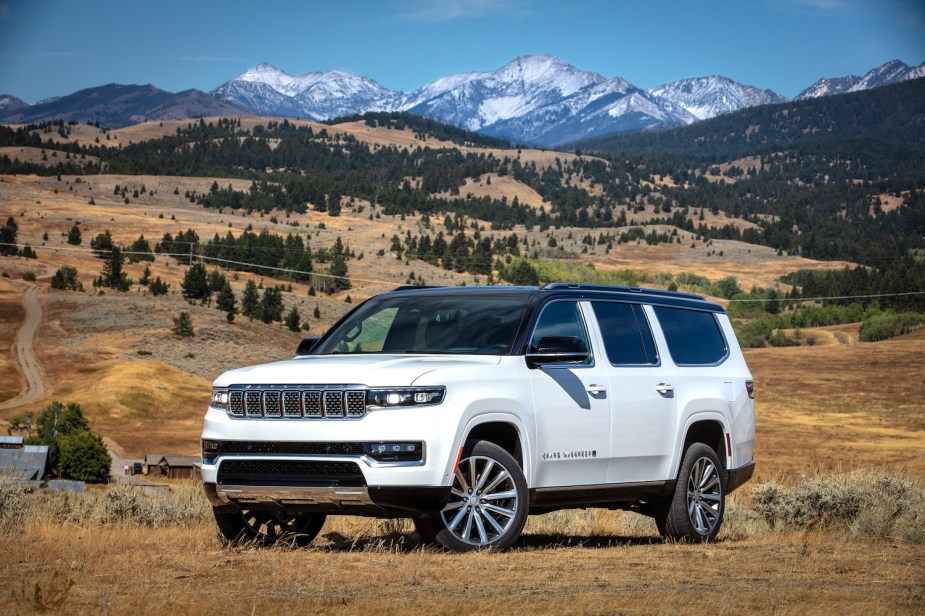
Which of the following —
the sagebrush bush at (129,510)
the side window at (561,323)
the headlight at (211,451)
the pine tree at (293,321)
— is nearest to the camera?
the headlight at (211,451)

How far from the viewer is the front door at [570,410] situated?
9.55 metres

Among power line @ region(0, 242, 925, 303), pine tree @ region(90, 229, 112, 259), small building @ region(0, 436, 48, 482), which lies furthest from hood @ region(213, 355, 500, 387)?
pine tree @ region(90, 229, 112, 259)

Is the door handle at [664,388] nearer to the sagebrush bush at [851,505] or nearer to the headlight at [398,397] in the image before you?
the sagebrush bush at [851,505]

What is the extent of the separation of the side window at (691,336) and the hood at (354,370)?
2769 mm

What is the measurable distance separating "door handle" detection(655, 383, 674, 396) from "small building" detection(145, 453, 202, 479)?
6486 centimetres

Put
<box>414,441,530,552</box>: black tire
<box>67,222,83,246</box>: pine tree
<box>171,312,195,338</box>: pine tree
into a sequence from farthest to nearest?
<box>67,222,83,246</box>: pine tree < <box>171,312,195,338</box>: pine tree < <box>414,441,530,552</box>: black tire

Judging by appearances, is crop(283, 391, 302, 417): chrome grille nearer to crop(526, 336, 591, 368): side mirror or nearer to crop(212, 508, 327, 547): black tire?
crop(212, 508, 327, 547): black tire

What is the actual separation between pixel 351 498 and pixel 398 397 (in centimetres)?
81

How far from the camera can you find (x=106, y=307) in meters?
122

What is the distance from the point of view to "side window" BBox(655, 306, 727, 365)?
11.5m

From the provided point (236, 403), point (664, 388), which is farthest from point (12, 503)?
point (664, 388)

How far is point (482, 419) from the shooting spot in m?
8.93

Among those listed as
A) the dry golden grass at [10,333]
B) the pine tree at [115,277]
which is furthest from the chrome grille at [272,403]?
the pine tree at [115,277]

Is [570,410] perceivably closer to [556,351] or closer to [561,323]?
[556,351]
